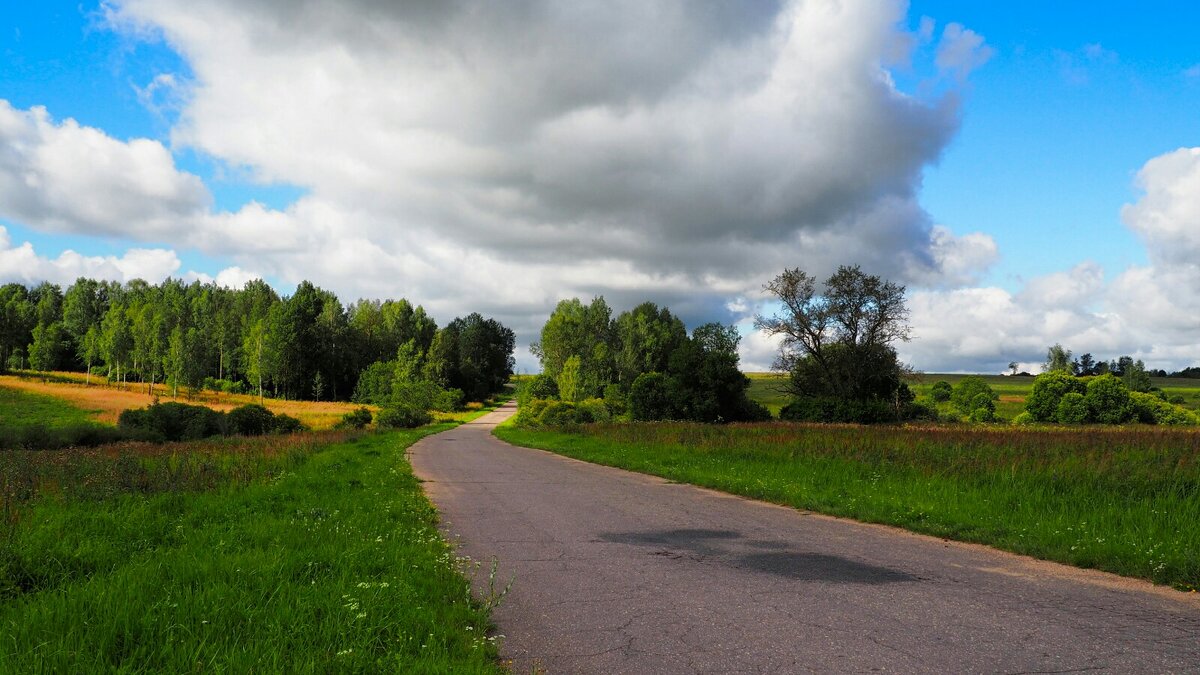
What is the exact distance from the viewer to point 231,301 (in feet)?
359

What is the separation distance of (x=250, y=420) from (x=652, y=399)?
30998 mm

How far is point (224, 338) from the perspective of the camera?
98.8 metres

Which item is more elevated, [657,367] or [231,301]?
[231,301]

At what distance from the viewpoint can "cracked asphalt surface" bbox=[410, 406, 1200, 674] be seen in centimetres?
486

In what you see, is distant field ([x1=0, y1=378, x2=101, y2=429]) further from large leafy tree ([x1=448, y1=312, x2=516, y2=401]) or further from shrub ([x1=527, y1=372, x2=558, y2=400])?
large leafy tree ([x1=448, y1=312, x2=516, y2=401])

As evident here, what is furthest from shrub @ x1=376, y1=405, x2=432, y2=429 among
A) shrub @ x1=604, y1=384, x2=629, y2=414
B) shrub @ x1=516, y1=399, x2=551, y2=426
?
shrub @ x1=604, y1=384, x2=629, y2=414

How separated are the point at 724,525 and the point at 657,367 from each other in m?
→ 84.6

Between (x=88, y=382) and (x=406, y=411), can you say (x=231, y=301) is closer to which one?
(x=88, y=382)

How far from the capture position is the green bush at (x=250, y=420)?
4466 centimetres

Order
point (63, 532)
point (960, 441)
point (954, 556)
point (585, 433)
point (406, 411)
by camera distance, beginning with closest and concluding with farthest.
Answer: point (63, 532)
point (954, 556)
point (960, 441)
point (585, 433)
point (406, 411)

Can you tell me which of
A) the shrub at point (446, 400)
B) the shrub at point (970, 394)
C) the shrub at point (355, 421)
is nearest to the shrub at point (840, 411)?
the shrub at point (970, 394)

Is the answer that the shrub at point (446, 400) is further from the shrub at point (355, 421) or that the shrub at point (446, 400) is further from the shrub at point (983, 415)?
the shrub at point (983, 415)

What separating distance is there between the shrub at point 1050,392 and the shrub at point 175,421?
62536 millimetres

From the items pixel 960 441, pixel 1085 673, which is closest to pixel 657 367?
pixel 960 441
